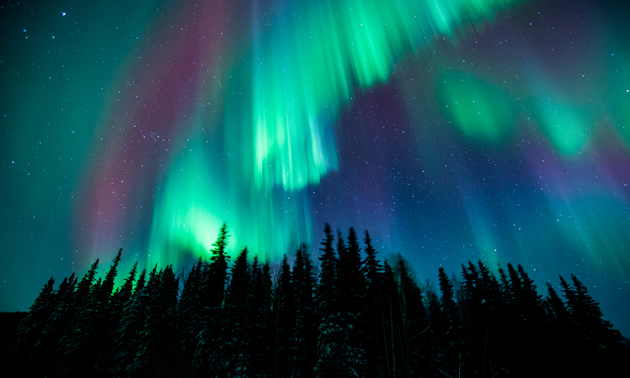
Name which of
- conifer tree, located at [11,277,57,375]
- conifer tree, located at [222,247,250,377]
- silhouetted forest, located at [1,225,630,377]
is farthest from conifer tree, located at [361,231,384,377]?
conifer tree, located at [11,277,57,375]

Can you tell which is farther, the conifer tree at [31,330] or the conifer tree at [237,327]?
the conifer tree at [31,330]

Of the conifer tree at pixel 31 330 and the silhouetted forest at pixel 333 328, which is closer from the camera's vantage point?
the silhouetted forest at pixel 333 328

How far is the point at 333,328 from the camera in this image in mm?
27984

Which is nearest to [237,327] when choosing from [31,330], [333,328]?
[333,328]

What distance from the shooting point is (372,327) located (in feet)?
106

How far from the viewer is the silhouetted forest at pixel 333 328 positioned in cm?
2961

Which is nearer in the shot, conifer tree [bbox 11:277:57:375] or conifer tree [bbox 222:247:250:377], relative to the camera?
conifer tree [bbox 222:247:250:377]

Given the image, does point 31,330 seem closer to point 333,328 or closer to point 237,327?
point 237,327

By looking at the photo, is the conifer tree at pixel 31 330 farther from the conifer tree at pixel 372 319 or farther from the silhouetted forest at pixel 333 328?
the conifer tree at pixel 372 319

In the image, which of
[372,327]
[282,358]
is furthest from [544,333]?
[282,358]

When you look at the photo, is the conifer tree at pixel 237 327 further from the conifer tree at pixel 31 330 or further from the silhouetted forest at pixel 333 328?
the conifer tree at pixel 31 330

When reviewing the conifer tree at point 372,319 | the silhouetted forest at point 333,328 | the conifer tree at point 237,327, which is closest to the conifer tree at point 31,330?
the silhouetted forest at point 333,328

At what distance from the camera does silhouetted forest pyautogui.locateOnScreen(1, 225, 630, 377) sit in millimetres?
29609

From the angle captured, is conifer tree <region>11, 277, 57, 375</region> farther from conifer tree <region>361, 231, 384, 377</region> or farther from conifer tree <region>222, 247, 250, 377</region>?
conifer tree <region>361, 231, 384, 377</region>
